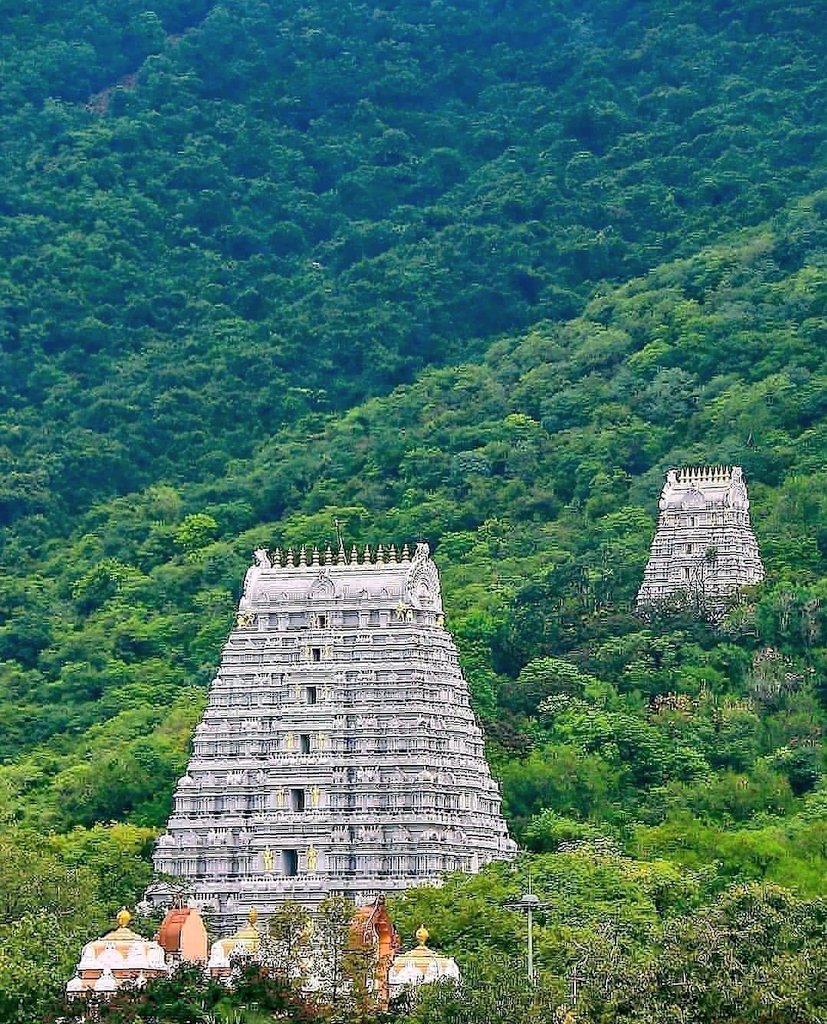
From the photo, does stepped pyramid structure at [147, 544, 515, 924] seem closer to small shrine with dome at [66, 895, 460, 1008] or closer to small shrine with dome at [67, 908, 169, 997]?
small shrine with dome at [66, 895, 460, 1008]

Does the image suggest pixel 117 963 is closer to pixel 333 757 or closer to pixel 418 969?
pixel 418 969

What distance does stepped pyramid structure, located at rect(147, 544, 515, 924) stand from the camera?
79.8 meters

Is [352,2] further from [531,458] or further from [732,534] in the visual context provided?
[732,534]

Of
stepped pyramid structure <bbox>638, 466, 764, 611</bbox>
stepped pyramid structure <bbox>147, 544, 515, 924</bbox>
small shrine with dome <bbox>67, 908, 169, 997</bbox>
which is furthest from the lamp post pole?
stepped pyramid structure <bbox>638, 466, 764, 611</bbox>

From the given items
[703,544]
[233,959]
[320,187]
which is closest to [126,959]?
[233,959]

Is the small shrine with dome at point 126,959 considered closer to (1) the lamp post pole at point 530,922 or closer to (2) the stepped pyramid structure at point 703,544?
(1) the lamp post pole at point 530,922

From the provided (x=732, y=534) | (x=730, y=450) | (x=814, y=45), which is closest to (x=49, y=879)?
(x=732, y=534)

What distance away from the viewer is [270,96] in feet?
546

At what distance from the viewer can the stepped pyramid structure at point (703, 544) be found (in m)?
A: 103

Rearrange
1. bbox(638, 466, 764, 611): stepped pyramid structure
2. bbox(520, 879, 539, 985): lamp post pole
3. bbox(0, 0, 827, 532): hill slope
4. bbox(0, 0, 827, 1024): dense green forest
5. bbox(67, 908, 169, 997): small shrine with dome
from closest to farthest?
bbox(520, 879, 539, 985): lamp post pole < bbox(67, 908, 169, 997): small shrine with dome < bbox(0, 0, 827, 1024): dense green forest < bbox(638, 466, 764, 611): stepped pyramid structure < bbox(0, 0, 827, 532): hill slope

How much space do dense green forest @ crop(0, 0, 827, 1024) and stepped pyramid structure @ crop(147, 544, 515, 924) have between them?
221 centimetres

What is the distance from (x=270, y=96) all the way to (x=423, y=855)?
91824 mm

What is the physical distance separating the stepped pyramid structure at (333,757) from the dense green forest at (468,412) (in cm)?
221

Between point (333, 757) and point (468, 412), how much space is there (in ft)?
162
